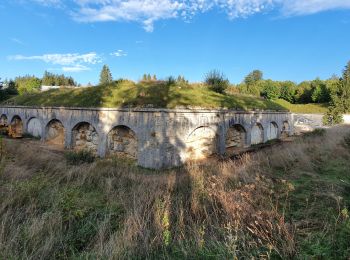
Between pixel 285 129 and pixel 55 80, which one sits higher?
pixel 55 80

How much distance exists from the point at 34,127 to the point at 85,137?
5784 millimetres

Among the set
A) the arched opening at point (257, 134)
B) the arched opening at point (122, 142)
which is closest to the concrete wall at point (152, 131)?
the arched opening at point (122, 142)

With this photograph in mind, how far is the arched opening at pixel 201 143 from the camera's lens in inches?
571

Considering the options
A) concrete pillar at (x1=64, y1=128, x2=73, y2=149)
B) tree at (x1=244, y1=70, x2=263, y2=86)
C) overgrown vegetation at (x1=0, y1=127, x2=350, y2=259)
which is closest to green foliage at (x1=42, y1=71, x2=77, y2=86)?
tree at (x1=244, y1=70, x2=263, y2=86)

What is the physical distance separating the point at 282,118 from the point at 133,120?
13.4m

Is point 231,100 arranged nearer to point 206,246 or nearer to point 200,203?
point 200,203

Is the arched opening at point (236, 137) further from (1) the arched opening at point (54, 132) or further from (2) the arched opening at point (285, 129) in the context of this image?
(1) the arched opening at point (54, 132)

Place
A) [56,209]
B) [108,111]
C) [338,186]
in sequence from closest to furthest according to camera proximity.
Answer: [56,209], [338,186], [108,111]

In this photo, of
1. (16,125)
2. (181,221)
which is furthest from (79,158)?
(16,125)

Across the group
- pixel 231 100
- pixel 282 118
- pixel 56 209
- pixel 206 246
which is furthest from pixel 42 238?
pixel 282 118

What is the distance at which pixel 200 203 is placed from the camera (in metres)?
5.16

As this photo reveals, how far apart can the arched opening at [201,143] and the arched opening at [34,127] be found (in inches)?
411

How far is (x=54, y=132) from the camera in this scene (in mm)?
18719

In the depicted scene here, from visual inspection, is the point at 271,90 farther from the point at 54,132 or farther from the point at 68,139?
the point at 68,139
